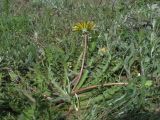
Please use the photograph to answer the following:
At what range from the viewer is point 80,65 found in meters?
3.39

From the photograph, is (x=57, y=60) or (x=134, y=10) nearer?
(x=57, y=60)

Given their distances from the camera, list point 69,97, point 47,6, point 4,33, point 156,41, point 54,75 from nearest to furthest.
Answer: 1. point 69,97
2. point 54,75
3. point 156,41
4. point 4,33
5. point 47,6

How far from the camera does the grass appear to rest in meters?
2.86

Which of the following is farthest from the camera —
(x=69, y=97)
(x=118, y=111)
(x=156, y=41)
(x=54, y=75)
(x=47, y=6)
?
(x=47, y=6)

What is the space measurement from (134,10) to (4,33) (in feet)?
4.45

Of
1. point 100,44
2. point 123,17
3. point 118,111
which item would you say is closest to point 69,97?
point 118,111

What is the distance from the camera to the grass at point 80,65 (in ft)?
9.39

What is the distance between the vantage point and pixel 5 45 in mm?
3707

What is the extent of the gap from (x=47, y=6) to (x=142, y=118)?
241 cm

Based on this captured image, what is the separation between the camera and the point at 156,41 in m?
3.52

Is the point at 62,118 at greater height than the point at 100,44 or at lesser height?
lesser

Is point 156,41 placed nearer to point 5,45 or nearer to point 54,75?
point 54,75

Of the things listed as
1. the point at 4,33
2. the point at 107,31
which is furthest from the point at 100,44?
the point at 4,33

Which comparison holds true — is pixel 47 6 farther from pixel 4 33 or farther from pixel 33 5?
pixel 4 33
